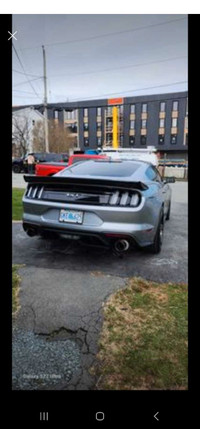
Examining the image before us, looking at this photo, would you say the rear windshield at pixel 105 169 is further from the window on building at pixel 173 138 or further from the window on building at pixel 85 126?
the window on building at pixel 85 126

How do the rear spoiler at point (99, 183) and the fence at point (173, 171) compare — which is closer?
the rear spoiler at point (99, 183)

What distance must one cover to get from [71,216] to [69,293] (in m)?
0.79

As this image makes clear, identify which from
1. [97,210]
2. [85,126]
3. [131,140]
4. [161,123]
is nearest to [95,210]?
[97,210]

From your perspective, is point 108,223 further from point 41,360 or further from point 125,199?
point 41,360

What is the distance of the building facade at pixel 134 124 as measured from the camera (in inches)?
1509

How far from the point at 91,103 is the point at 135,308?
4412cm

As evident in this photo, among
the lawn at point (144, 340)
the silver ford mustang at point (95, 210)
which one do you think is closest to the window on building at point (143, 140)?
the silver ford mustang at point (95, 210)

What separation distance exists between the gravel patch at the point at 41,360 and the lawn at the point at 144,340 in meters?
0.18

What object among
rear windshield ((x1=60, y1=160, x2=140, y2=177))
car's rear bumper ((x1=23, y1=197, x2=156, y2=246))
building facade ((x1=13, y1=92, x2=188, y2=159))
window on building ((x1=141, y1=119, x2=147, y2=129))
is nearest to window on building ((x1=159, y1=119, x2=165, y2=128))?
building facade ((x1=13, y1=92, x2=188, y2=159))

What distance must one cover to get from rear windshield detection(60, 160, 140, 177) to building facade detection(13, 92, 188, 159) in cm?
3384

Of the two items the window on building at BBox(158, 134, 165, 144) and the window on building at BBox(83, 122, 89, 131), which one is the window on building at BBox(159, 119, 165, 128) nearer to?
the window on building at BBox(158, 134, 165, 144)
